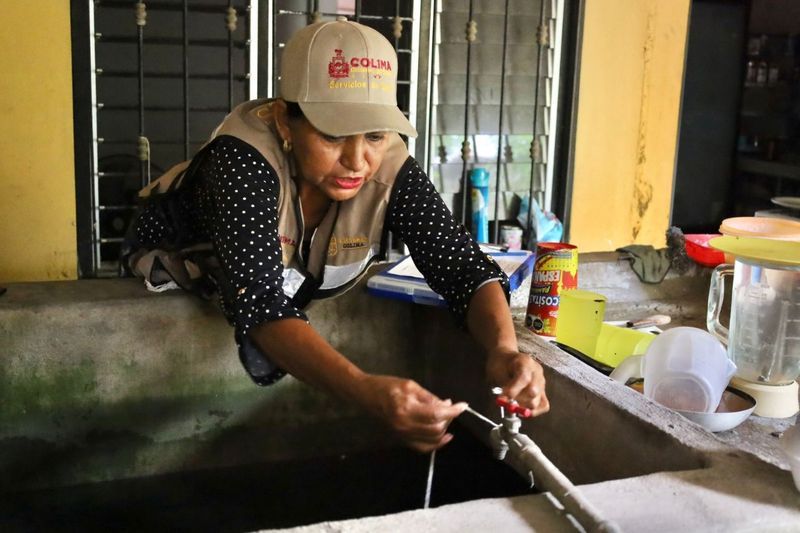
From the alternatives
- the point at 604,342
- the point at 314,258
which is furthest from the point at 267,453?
the point at 604,342

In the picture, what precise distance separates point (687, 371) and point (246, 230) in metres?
0.94

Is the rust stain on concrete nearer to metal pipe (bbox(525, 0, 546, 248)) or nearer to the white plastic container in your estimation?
metal pipe (bbox(525, 0, 546, 248))

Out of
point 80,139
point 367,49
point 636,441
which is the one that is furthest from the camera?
point 80,139

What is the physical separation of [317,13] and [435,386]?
180 cm

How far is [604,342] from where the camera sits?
7.25 feet

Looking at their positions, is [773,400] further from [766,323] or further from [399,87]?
[399,87]

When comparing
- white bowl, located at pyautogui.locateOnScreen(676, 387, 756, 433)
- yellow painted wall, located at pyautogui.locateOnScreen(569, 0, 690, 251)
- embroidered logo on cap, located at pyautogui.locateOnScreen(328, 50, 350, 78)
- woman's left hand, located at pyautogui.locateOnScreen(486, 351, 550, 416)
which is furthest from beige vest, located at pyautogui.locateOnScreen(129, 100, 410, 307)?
yellow painted wall, located at pyautogui.locateOnScreen(569, 0, 690, 251)

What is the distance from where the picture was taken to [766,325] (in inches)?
75.6

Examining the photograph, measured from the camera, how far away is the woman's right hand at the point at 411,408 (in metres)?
1.33

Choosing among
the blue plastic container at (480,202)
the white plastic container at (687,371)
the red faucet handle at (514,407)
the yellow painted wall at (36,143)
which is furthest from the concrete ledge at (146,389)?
the blue plastic container at (480,202)

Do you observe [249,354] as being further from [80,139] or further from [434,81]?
[434,81]

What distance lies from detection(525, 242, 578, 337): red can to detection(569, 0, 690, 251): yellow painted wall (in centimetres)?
217

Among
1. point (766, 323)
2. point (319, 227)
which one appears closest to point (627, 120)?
point (766, 323)

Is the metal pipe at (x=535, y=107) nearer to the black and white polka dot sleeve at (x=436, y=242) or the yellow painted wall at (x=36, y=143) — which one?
the yellow painted wall at (x=36, y=143)
